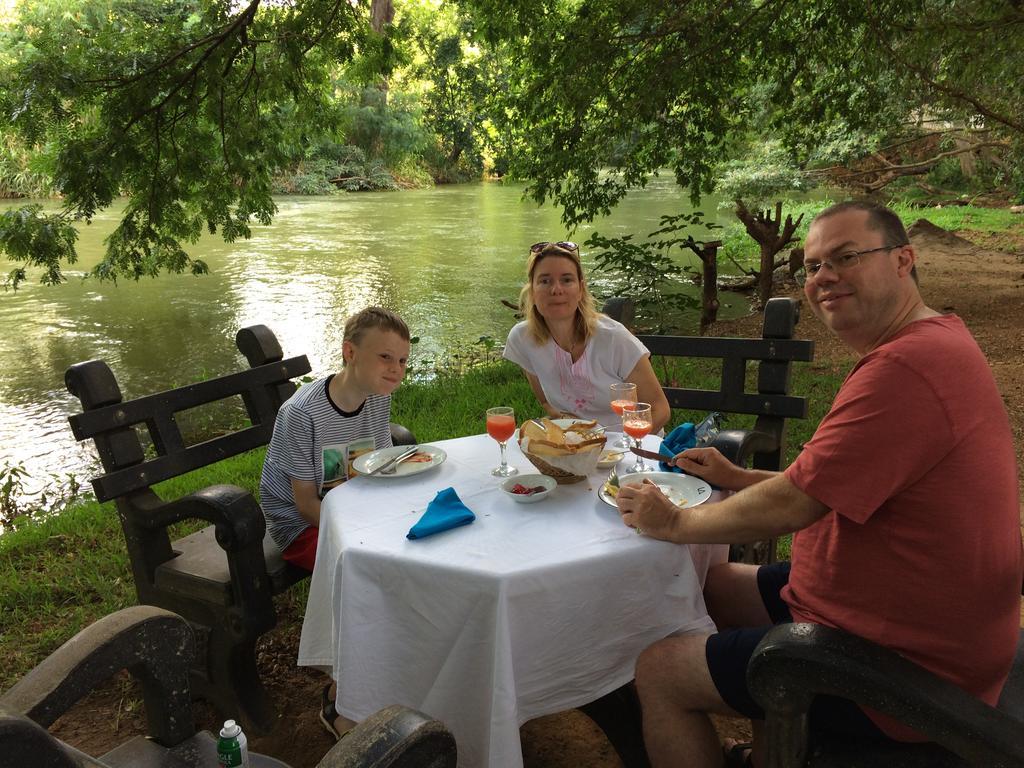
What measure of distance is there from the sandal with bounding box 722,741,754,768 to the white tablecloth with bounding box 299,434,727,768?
0.70 metres

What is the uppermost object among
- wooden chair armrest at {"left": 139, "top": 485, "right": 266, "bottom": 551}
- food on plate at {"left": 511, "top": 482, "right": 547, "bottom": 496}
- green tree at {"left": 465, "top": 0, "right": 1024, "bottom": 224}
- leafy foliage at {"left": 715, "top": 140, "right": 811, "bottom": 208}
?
green tree at {"left": 465, "top": 0, "right": 1024, "bottom": 224}

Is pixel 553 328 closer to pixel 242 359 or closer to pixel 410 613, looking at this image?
pixel 410 613

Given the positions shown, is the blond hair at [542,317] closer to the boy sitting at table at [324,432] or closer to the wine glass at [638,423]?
the boy sitting at table at [324,432]

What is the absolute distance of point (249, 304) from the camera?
41.0 ft

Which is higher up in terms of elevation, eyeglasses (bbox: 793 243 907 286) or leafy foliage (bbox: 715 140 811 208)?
leafy foliage (bbox: 715 140 811 208)

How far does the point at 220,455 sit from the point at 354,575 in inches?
53.4

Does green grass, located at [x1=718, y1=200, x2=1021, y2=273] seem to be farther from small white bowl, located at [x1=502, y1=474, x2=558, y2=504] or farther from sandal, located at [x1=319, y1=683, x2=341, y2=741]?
sandal, located at [x1=319, y1=683, x2=341, y2=741]

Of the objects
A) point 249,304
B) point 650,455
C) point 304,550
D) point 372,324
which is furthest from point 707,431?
point 249,304

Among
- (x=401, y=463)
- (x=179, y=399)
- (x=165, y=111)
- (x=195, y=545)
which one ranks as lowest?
(x=195, y=545)

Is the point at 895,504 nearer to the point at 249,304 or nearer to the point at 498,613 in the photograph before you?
the point at 498,613

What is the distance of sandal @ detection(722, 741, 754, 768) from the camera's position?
2320 millimetres

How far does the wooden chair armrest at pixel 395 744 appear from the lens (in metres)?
0.99

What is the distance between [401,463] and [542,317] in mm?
1108

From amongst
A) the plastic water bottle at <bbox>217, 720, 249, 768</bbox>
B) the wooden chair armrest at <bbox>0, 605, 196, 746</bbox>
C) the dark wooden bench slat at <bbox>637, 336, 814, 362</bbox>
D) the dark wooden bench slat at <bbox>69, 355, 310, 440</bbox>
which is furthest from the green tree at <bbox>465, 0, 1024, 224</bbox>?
the plastic water bottle at <bbox>217, 720, 249, 768</bbox>
